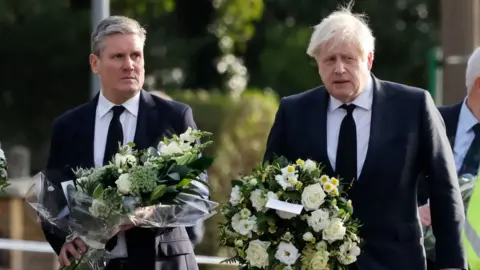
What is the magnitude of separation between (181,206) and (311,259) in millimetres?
645

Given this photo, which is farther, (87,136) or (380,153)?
(87,136)

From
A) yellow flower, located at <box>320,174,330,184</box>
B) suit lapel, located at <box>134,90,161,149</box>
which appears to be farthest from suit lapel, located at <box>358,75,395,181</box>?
suit lapel, located at <box>134,90,161,149</box>

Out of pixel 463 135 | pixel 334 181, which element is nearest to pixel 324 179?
pixel 334 181

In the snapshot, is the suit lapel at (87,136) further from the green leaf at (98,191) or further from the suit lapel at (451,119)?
the suit lapel at (451,119)

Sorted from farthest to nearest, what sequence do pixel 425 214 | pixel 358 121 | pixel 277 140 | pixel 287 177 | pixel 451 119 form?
pixel 451 119 < pixel 425 214 < pixel 277 140 < pixel 358 121 < pixel 287 177

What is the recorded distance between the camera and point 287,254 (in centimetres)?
551

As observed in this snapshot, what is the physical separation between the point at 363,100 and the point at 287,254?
33.3 inches

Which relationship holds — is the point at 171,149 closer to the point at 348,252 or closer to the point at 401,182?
the point at 348,252

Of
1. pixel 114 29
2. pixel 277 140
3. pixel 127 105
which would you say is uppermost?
pixel 114 29

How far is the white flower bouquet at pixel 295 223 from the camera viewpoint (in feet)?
18.0

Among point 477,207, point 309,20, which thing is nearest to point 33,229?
point 477,207

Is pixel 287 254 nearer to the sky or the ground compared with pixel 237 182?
nearer to the ground

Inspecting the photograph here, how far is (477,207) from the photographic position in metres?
4.83

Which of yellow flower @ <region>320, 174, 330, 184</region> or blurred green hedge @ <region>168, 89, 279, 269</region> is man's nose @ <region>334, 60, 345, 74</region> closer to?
yellow flower @ <region>320, 174, 330, 184</region>
